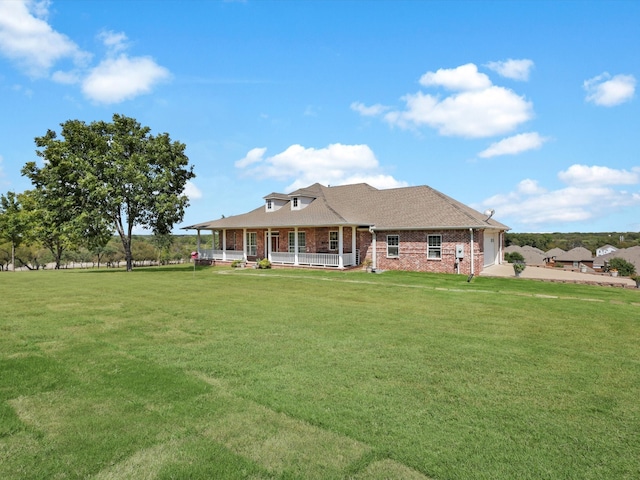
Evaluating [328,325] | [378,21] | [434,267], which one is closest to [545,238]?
[434,267]

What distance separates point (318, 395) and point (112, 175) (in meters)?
24.6

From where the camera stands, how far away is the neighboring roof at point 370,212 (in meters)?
21.8

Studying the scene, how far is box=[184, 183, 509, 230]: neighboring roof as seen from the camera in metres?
21.8

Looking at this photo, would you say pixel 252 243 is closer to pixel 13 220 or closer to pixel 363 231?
pixel 363 231

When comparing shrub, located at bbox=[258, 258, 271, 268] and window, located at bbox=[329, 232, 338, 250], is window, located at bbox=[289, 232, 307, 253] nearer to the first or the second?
window, located at bbox=[329, 232, 338, 250]

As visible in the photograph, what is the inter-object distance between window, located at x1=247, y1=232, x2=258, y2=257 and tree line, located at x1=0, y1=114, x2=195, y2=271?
5.22 meters

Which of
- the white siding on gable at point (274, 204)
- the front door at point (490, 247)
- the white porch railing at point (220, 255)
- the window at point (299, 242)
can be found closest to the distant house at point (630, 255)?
the front door at point (490, 247)

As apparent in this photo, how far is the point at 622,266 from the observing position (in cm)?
4875

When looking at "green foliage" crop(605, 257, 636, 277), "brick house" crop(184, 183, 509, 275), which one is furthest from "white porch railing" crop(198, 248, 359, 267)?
"green foliage" crop(605, 257, 636, 277)

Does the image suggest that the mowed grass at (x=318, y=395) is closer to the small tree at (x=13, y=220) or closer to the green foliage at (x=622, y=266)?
the small tree at (x=13, y=220)

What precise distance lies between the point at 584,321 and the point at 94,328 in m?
11.5

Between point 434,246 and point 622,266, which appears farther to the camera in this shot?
point 622,266

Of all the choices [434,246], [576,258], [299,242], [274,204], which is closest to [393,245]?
[434,246]

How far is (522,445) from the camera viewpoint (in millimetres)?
3508
